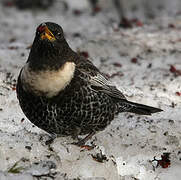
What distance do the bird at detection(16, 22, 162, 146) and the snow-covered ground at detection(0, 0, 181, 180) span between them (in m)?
0.32

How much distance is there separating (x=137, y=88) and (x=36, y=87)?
9.87 feet

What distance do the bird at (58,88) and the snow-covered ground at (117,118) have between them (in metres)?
0.32

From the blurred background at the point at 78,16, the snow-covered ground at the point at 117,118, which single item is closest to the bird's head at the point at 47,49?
the snow-covered ground at the point at 117,118

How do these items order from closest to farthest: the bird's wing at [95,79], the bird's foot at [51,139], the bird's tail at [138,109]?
the bird's wing at [95,79] → the bird's foot at [51,139] → the bird's tail at [138,109]

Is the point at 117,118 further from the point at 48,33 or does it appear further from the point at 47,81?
the point at 48,33

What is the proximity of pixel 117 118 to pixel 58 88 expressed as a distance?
1885 millimetres

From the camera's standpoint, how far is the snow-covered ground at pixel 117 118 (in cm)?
445

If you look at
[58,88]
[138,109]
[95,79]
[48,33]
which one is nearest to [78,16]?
[138,109]

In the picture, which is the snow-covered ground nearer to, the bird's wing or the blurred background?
the blurred background

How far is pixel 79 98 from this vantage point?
4578 millimetres

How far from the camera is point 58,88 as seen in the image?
14.5ft

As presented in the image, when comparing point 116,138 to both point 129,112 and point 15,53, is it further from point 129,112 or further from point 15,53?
point 15,53

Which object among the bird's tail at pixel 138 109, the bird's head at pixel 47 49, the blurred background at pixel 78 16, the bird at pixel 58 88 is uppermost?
the blurred background at pixel 78 16

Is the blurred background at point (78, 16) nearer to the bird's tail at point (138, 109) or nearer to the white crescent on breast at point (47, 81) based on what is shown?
the bird's tail at point (138, 109)
